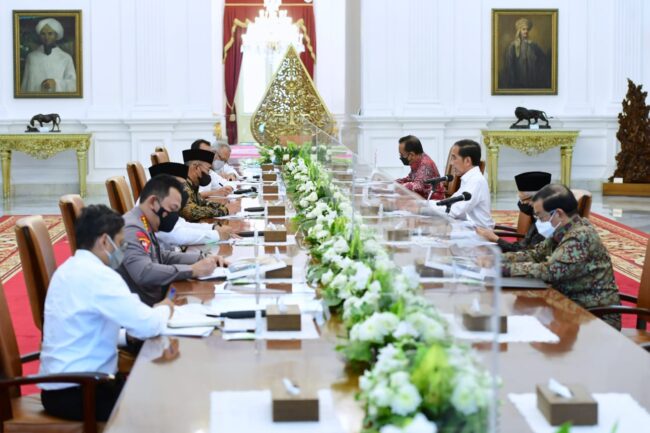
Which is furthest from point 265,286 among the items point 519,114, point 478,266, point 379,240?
point 519,114

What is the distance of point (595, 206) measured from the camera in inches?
572

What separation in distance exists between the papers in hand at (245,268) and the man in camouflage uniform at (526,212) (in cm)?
175

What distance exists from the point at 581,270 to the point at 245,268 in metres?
1.59

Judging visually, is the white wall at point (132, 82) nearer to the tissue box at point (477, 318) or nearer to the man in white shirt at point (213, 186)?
the man in white shirt at point (213, 186)

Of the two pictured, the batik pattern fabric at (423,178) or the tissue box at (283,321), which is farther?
the batik pattern fabric at (423,178)

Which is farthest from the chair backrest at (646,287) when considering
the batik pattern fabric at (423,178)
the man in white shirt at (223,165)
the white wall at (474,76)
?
the white wall at (474,76)

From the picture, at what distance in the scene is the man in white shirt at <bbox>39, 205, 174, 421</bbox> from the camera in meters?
3.52

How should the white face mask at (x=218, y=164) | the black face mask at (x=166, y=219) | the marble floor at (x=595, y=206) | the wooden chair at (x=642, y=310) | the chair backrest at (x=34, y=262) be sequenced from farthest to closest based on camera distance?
the marble floor at (x=595, y=206) → the white face mask at (x=218, y=164) → the black face mask at (x=166, y=219) → the wooden chair at (x=642, y=310) → the chair backrest at (x=34, y=262)

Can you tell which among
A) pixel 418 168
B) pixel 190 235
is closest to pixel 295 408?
pixel 190 235

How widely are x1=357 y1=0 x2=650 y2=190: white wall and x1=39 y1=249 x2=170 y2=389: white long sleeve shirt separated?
12392mm

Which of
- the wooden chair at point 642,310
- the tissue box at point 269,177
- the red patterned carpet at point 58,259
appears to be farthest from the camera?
the tissue box at point 269,177

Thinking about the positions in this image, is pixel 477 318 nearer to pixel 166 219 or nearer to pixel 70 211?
pixel 166 219

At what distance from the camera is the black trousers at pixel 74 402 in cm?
350

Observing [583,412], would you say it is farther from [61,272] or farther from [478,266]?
[61,272]
